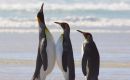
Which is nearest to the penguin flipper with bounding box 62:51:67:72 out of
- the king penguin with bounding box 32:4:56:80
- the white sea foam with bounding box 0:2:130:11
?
the king penguin with bounding box 32:4:56:80

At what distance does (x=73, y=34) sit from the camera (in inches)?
895

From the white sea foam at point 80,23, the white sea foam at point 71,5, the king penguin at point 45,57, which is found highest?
the king penguin at point 45,57

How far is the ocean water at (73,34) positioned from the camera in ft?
45.7

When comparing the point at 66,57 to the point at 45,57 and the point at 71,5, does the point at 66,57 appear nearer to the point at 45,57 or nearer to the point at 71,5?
the point at 45,57

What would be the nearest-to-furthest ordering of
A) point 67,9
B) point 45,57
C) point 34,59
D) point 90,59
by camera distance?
point 90,59
point 45,57
point 34,59
point 67,9

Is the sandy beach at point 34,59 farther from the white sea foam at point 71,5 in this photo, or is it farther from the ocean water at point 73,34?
the white sea foam at point 71,5

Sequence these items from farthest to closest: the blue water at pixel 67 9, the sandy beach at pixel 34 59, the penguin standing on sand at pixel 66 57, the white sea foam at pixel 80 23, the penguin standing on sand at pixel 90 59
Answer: the blue water at pixel 67 9 < the white sea foam at pixel 80 23 < the sandy beach at pixel 34 59 < the penguin standing on sand at pixel 66 57 < the penguin standing on sand at pixel 90 59

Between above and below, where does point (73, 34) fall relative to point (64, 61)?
below

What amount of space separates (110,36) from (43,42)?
34.8ft

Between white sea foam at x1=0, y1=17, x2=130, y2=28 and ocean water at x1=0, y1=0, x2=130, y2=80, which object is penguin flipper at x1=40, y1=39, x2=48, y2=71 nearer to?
ocean water at x1=0, y1=0, x2=130, y2=80

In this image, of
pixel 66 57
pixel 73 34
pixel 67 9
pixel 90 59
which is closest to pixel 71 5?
pixel 67 9

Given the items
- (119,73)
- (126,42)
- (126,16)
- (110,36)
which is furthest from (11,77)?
(126,16)

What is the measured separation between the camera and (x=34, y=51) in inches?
677

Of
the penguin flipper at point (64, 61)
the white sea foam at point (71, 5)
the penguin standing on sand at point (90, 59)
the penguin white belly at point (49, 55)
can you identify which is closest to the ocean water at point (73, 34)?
the white sea foam at point (71, 5)
